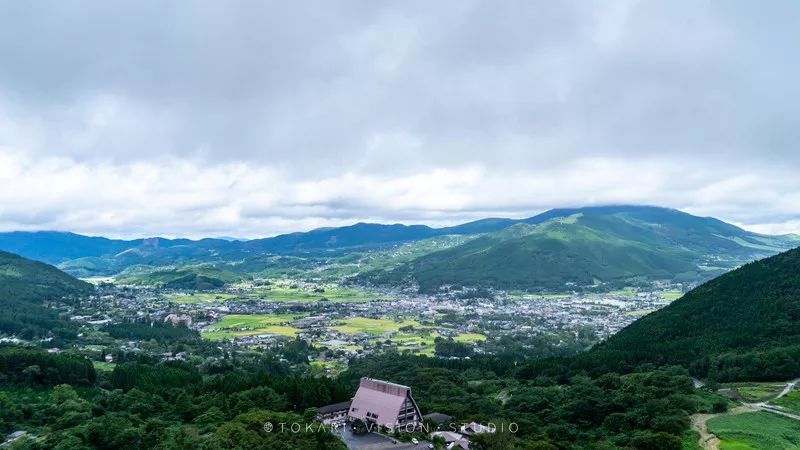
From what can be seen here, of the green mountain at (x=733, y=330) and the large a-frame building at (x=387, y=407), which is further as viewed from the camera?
the green mountain at (x=733, y=330)

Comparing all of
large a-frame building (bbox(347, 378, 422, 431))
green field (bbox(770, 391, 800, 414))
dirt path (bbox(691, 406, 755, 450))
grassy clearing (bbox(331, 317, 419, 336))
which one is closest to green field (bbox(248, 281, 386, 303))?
grassy clearing (bbox(331, 317, 419, 336))

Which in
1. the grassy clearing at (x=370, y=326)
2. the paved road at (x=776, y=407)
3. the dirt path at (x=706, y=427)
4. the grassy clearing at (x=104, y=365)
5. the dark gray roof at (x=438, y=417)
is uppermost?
the paved road at (x=776, y=407)

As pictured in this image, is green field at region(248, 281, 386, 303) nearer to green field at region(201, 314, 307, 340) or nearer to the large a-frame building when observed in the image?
green field at region(201, 314, 307, 340)

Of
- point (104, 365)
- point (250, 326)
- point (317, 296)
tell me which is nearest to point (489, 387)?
point (104, 365)

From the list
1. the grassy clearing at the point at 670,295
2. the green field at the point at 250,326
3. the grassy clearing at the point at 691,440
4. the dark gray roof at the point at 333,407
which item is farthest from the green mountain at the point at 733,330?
the grassy clearing at the point at 670,295

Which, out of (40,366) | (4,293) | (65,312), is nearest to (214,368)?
(40,366)

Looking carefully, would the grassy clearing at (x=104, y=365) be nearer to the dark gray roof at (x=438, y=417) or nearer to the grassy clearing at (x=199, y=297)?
the dark gray roof at (x=438, y=417)

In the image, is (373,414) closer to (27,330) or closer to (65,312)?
(27,330)
